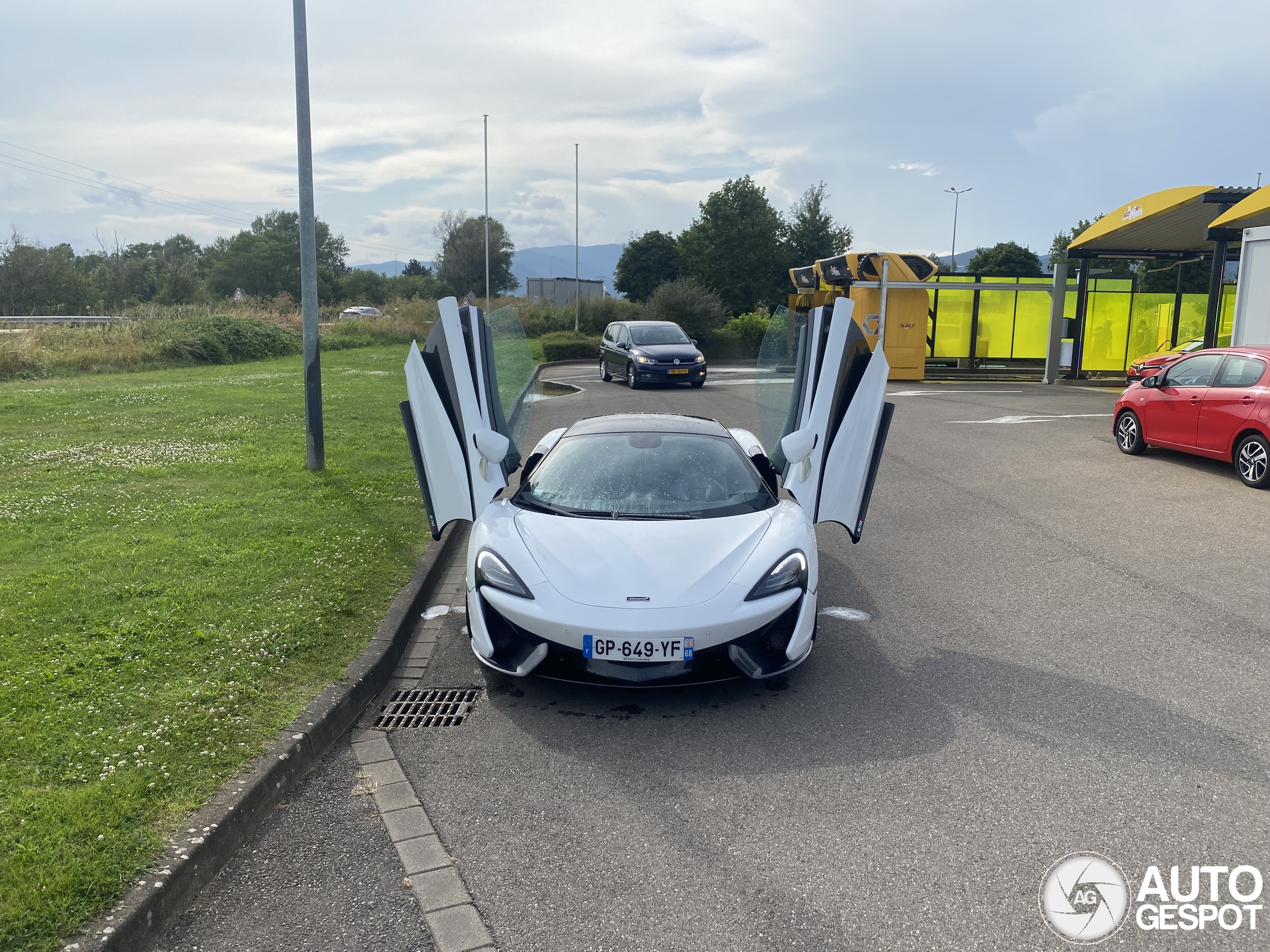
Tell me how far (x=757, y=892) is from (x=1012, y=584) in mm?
4457

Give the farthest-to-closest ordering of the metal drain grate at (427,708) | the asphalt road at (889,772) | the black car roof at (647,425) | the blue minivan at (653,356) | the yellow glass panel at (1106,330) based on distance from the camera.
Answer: the yellow glass panel at (1106,330), the blue minivan at (653,356), the black car roof at (647,425), the metal drain grate at (427,708), the asphalt road at (889,772)

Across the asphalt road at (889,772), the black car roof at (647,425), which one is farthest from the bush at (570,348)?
the asphalt road at (889,772)

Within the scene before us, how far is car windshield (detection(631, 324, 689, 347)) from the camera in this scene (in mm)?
23703

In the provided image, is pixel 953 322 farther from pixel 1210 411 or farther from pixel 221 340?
pixel 221 340

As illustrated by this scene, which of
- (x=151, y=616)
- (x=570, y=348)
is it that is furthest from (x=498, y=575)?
(x=570, y=348)

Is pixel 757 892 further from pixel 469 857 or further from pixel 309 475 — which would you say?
pixel 309 475

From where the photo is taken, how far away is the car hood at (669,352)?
22875 mm

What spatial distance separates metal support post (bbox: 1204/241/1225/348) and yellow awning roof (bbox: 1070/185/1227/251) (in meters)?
1.42

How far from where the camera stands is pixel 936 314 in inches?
1080

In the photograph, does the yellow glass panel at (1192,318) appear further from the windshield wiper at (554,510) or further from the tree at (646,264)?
the tree at (646,264)

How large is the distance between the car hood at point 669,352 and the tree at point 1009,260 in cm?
5785

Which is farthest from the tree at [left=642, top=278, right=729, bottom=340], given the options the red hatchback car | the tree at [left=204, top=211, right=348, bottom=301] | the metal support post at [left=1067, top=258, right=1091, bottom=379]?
the tree at [left=204, top=211, right=348, bottom=301]

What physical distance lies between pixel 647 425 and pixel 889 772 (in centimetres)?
301

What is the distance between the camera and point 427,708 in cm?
475
